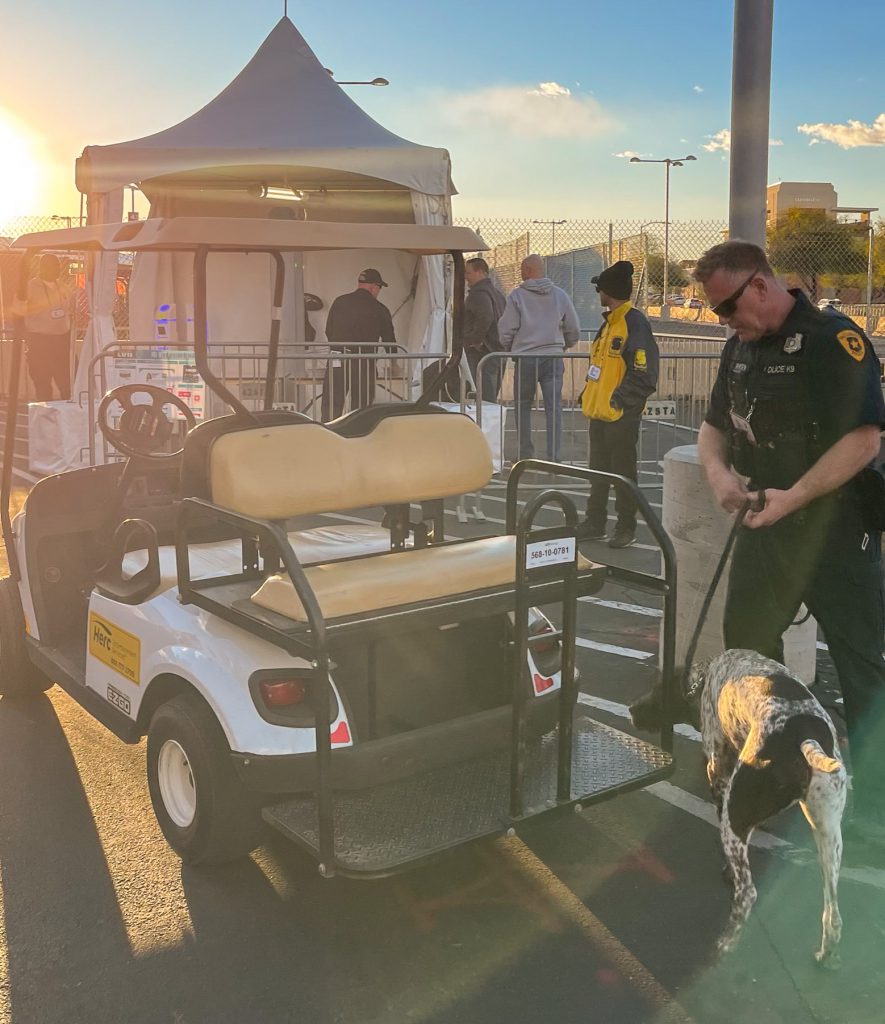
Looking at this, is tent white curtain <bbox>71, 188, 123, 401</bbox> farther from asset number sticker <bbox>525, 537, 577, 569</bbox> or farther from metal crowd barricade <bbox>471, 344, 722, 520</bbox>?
asset number sticker <bbox>525, 537, 577, 569</bbox>

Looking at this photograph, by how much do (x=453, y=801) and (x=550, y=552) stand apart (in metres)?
0.86

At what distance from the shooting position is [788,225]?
46.5 m

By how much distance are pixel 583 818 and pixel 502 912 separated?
698 mm

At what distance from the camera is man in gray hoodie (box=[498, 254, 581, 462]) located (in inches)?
404

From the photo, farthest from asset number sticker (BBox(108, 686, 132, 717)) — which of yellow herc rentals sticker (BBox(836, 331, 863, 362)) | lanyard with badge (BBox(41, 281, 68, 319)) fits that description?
lanyard with badge (BBox(41, 281, 68, 319))

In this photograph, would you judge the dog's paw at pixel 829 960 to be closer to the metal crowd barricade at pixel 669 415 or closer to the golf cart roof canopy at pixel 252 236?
the golf cart roof canopy at pixel 252 236

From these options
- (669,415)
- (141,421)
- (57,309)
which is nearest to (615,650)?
(141,421)

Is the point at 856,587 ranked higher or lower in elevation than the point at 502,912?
higher

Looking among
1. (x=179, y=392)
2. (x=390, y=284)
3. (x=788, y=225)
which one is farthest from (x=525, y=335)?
(x=788, y=225)

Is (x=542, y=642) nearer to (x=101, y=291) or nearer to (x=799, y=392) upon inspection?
(x=799, y=392)

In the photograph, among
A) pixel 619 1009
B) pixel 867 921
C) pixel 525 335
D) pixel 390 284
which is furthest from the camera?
pixel 390 284

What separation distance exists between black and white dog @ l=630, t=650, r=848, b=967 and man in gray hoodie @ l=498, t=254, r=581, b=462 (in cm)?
697

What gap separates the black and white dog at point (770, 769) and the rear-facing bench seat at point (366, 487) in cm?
65

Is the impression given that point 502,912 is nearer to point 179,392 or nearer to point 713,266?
point 713,266
